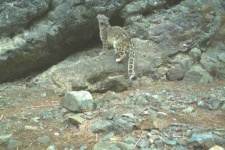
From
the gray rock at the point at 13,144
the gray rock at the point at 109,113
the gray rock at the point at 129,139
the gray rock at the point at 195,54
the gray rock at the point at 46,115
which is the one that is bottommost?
the gray rock at the point at 129,139

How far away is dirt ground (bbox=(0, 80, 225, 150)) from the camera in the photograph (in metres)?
6.16

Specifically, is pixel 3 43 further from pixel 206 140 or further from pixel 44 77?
pixel 206 140

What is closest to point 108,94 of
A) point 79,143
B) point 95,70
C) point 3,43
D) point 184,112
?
point 95,70

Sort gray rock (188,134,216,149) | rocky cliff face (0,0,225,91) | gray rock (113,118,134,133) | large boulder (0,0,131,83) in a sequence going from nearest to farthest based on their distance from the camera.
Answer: gray rock (188,134,216,149) < gray rock (113,118,134,133) < rocky cliff face (0,0,225,91) < large boulder (0,0,131,83)

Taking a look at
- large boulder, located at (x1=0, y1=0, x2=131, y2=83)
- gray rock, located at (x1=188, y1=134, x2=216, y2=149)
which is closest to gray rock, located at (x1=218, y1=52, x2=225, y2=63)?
large boulder, located at (x1=0, y1=0, x2=131, y2=83)

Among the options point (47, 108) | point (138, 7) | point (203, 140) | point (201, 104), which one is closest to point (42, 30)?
point (138, 7)

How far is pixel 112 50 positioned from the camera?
1068cm

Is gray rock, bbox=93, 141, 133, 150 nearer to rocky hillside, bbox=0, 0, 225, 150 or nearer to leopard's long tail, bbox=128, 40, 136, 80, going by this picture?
rocky hillside, bbox=0, 0, 225, 150

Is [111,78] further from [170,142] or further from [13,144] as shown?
[13,144]

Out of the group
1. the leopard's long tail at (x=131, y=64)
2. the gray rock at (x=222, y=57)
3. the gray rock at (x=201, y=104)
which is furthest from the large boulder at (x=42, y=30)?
the gray rock at (x=201, y=104)

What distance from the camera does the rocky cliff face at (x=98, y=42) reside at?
9.70 m

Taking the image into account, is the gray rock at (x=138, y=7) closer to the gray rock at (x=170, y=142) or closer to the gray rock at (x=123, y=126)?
the gray rock at (x=123, y=126)

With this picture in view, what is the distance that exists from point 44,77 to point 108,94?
10.5 ft

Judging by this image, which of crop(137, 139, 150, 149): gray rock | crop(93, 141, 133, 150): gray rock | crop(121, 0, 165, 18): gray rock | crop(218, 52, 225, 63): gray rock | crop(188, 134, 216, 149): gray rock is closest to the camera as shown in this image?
crop(93, 141, 133, 150): gray rock
